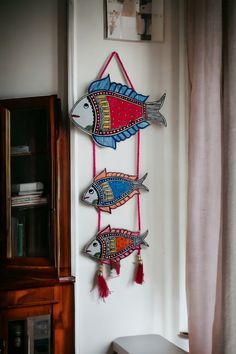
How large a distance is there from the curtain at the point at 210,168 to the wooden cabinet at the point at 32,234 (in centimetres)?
56

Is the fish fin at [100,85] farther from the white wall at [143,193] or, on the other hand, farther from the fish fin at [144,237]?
the fish fin at [144,237]

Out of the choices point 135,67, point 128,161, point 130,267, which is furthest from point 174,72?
point 130,267

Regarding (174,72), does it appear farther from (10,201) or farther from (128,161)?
(10,201)

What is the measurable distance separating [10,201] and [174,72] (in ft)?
3.29

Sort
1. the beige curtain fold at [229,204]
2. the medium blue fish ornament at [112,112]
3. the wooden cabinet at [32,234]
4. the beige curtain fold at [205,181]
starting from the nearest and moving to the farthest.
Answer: the beige curtain fold at [229,204] < the beige curtain fold at [205,181] < the wooden cabinet at [32,234] < the medium blue fish ornament at [112,112]

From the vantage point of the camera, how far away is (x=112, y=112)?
7.11ft

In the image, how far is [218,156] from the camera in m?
1.86

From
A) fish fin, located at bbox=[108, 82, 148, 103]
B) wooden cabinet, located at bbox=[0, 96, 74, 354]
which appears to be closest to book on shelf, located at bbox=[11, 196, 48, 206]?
wooden cabinet, located at bbox=[0, 96, 74, 354]

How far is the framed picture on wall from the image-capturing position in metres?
2.18

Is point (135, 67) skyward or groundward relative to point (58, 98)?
skyward

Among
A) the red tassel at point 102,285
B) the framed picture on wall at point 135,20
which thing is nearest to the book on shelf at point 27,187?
the red tassel at point 102,285

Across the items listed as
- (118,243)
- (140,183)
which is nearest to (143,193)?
(140,183)

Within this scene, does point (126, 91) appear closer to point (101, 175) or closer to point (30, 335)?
point (101, 175)

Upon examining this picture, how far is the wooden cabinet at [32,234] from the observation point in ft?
6.38
